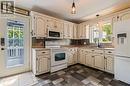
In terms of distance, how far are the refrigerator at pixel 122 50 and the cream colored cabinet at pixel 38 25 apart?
2.48m

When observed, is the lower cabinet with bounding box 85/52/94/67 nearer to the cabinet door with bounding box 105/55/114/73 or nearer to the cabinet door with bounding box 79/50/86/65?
the cabinet door with bounding box 79/50/86/65

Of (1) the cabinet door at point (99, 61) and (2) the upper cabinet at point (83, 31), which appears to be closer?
(1) the cabinet door at point (99, 61)

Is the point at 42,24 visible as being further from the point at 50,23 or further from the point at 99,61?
the point at 99,61

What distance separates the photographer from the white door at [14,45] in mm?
2859

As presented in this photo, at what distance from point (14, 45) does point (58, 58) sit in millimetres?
1675

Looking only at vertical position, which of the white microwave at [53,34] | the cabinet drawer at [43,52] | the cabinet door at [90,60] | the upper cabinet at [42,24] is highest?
the upper cabinet at [42,24]

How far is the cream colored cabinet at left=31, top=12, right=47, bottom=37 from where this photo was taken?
Result: 10.5 feet

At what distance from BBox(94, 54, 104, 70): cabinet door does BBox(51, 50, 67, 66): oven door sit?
127 centimetres

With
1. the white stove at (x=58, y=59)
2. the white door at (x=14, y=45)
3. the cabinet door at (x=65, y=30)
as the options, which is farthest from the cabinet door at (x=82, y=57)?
the white door at (x=14, y=45)

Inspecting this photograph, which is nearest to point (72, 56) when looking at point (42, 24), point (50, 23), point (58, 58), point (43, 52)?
point (58, 58)

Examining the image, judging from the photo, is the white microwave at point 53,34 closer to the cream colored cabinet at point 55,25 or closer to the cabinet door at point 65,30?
the cream colored cabinet at point 55,25

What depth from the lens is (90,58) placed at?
3.87m

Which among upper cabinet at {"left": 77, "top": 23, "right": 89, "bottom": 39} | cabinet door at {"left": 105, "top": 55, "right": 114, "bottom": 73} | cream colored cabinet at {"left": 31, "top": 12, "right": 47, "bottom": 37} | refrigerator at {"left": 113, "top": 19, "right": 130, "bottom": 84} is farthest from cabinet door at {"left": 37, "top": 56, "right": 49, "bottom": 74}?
upper cabinet at {"left": 77, "top": 23, "right": 89, "bottom": 39}

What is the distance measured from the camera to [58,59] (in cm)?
353
